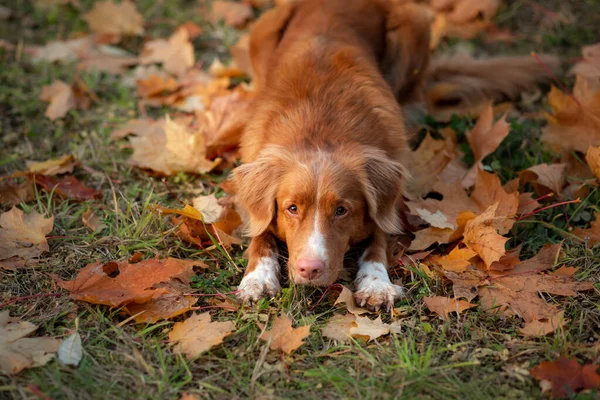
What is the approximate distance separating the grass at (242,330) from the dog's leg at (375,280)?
0.09 metres

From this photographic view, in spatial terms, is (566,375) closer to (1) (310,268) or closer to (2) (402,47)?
(1) (310,268)

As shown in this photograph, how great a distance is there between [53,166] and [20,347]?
6.04ft

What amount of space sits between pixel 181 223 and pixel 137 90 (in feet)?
7.13

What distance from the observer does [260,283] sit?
3406mm

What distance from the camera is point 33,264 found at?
352 centimetres

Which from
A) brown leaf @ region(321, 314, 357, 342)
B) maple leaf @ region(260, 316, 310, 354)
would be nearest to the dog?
brown leaf @ region(321, 314, 357, 342)

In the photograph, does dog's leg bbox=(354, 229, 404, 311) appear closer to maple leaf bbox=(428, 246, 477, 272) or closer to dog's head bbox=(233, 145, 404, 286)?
dog's head bbox=(233, 145, 404, 286)

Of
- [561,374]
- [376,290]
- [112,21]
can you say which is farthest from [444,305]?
[112,21]

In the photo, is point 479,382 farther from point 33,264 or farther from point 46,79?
point 46,79

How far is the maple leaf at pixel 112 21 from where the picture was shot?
6.14m

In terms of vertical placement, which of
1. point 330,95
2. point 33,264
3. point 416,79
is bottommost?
point 33,264

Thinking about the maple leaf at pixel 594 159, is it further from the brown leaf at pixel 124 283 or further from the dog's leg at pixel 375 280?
the brown leaf at pixel 124 283

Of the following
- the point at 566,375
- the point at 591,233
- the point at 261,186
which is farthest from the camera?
the point at 591,233

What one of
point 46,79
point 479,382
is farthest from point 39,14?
point 479,382
